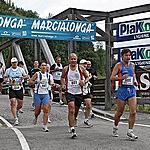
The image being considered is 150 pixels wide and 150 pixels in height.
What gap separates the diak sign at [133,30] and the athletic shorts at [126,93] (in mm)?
7848

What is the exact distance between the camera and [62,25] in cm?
1812

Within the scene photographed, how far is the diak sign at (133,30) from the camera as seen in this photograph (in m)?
17.7

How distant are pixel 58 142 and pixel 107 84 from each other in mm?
9382

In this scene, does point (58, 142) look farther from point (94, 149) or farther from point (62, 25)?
point (62, 25)

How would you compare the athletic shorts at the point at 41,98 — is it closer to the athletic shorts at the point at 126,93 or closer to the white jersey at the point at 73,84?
the white jersey at the point at 73,84

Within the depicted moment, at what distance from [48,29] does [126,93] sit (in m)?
8.58

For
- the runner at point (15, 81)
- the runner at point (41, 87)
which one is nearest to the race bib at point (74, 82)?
the runner at point (41, 87)

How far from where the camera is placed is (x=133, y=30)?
1805 cm

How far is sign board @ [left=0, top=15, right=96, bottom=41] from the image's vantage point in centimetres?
1746

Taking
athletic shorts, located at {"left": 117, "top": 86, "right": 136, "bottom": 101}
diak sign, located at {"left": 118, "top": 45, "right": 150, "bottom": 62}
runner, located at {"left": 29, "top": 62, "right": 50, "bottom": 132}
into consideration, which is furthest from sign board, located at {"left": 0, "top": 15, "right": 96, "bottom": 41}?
athletic shorts, located at {"left": 117, "top": 86, "right": 136, "bottom": 101}

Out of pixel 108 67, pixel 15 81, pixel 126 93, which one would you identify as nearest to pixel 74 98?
pixel 126 93

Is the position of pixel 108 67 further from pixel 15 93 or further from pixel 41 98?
pixel 41 98

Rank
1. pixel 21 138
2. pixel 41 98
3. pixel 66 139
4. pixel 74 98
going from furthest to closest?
pixel 41 98 → pixel 74 98 → pixel 21 138 → pixel 66 139

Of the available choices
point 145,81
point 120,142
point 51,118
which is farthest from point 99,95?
point 120,142
